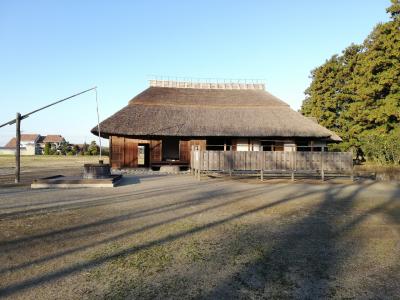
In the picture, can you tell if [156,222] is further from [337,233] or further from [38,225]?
[337,233]

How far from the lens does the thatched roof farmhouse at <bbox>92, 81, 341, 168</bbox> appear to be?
66.4 ft

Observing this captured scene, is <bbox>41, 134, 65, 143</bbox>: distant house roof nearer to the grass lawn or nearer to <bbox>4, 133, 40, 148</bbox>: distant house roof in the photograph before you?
<bbox>4, 133, 40, 148</bbox>: distant house roof

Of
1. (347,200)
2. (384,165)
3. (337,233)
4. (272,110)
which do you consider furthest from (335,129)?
(337,233)

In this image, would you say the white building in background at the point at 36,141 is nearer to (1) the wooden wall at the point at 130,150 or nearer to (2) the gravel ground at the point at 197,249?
(1) the wooden wall at the point at 130,150

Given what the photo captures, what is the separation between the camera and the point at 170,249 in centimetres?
442

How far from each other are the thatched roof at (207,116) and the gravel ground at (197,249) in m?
12.2

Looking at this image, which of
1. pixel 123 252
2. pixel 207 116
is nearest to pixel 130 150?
pixel 207 116

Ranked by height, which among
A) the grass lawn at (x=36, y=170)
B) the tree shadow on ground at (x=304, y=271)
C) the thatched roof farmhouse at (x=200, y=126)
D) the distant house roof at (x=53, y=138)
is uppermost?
the distant house roof at (x=53, y=138)

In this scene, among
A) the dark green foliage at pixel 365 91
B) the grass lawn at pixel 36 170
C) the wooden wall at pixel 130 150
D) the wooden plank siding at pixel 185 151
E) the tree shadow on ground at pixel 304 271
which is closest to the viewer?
the tree shadow on ground at pixel 304 271

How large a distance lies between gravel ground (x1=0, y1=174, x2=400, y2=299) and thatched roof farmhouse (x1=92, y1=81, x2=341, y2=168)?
11.8 metres

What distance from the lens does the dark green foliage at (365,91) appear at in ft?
76.6

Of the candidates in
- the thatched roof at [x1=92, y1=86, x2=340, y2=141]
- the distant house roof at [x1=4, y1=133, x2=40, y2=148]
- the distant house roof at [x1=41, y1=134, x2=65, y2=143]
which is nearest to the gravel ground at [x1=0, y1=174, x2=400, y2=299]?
the thatched roof at [x1=92, y1=86, x2=340, y2=141]

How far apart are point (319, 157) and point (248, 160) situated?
337 cm

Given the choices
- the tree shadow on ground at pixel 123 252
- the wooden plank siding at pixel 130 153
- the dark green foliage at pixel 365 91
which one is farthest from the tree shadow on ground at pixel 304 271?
the dark green foliage at pixel 365 91
